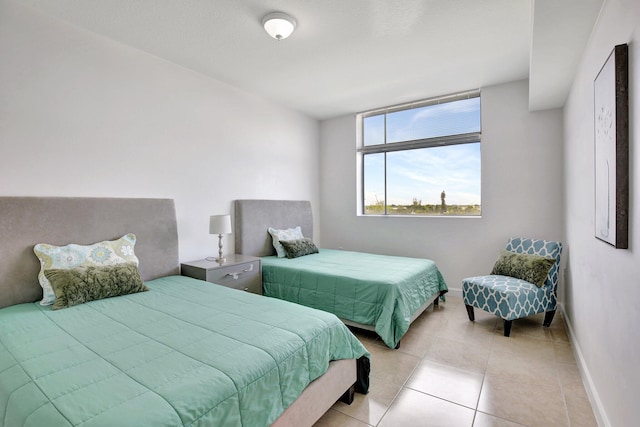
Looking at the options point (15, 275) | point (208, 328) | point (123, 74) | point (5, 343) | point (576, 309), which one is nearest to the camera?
point (5, 343)

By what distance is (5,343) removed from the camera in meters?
1.48

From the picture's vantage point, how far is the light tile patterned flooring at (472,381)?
1.81 meters

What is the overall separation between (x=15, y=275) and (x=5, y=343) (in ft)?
2.78

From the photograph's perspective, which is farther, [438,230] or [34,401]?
[438,230]

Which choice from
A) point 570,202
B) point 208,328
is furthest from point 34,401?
point 570,202

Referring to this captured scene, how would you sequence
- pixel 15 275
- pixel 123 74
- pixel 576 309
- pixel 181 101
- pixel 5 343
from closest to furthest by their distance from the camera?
pixel 5 343 < pixel 15 275 < pixel 576 309 < pixel 123 74 < pixel 181 101

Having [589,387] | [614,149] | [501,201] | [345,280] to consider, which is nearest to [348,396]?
[345,280]

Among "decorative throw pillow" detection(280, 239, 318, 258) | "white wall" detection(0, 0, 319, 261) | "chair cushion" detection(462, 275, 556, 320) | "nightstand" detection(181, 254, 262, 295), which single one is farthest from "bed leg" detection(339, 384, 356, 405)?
"white wall" detection(0, 0, 319, 261)

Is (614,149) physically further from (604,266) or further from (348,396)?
(348,396)

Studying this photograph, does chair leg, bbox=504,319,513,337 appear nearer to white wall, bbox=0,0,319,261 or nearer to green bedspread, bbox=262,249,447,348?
green bedspread, bbox=262,249,447,348

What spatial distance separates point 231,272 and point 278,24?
2218 millimetres

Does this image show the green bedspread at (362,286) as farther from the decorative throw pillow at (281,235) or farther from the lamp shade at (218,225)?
the lamp shade at (218,225)

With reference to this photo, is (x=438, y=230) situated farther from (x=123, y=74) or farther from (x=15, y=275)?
(x=15, y=275)

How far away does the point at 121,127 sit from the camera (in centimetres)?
276
